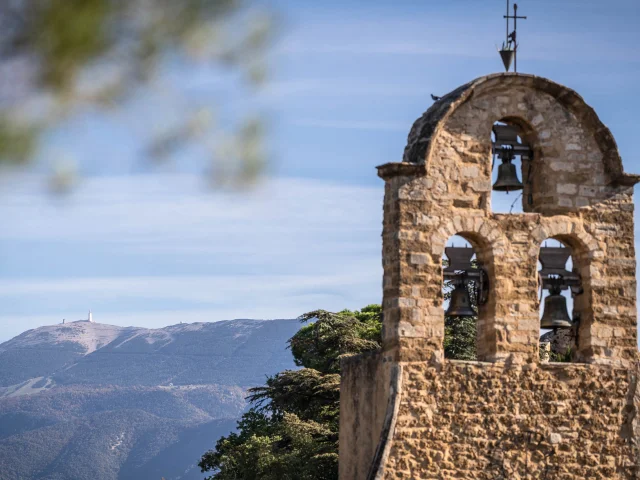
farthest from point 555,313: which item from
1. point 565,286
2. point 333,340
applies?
point 333,340

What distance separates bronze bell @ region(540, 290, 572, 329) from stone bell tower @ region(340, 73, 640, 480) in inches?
8.3

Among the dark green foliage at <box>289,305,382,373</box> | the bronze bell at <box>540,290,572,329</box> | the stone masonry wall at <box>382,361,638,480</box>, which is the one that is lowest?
the stone masonry wall at <box>382,361,638,480</box>

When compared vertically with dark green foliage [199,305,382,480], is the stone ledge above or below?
above

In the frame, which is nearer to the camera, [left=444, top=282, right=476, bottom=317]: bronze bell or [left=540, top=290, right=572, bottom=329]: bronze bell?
[left=540, top=290, right=572, bottom=329]: bronze bell

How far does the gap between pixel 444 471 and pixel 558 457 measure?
1.40 metres

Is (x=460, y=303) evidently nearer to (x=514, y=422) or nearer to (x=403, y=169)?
(x=514, y=422)

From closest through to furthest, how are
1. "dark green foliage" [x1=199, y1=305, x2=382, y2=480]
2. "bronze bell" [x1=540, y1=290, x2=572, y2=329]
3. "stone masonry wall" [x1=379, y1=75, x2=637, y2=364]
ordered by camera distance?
"stone masonry wall" [x1=379, y1=75, x2=637, y2=364] → "bronze bell" [x1=540, y1=290, x2=572, y2=329] → "dark green foliage" [x1=199, y1=305, x2=382, y2=480]

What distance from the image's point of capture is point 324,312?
119 feet

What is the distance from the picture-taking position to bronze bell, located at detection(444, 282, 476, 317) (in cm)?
1426

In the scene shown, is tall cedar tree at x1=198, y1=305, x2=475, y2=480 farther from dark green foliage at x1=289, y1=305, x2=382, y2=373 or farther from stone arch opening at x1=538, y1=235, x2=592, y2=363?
stone arch opening at x1=538, y1=235, x2=592, y2=363

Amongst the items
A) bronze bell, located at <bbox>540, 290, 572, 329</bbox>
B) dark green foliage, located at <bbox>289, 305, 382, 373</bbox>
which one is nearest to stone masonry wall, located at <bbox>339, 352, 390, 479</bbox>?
bronze bell, located at <bbox>540, 290, 572, 329</bbox>

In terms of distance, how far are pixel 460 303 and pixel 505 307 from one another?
2.38ft

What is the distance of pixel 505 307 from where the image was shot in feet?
45.1

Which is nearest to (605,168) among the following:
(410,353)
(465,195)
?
(465,195)
